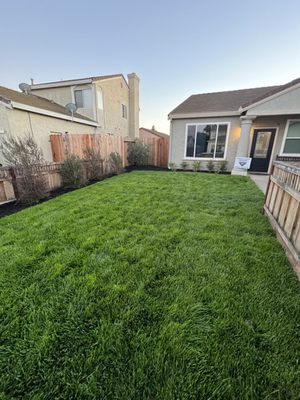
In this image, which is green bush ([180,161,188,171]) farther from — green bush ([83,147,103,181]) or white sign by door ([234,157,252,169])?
green bush ([83,147,103,181])

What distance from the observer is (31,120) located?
26.9ft

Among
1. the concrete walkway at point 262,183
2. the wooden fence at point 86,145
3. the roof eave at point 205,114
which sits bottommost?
the concrete walkway at point 262,183

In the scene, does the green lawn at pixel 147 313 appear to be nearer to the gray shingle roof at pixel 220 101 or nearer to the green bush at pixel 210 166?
the green bush at pixel 210 166

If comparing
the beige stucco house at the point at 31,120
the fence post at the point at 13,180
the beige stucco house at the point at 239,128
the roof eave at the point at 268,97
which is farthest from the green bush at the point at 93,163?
the roof eave at the point at 268,97

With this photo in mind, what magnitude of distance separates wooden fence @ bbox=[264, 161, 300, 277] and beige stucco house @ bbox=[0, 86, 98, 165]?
873 cm

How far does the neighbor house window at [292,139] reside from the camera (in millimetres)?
8133

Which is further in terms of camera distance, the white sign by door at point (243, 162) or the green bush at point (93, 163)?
the white sign by door at point (243, 162)

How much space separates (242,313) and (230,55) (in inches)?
593

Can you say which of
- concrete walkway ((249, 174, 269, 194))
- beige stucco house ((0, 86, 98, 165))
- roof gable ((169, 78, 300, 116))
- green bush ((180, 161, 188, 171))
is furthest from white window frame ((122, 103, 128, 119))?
concrete walkway ((249, 174, 269, 194))

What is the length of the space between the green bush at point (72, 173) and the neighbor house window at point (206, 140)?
251 inches

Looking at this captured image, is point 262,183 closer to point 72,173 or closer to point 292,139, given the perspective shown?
point 292,139

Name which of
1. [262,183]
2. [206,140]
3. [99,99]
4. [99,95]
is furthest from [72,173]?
[99,95]

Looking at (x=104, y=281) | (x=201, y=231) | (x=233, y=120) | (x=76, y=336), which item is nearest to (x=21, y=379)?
(x=76, y=336)

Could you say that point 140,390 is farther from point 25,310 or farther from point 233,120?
point 233,120
